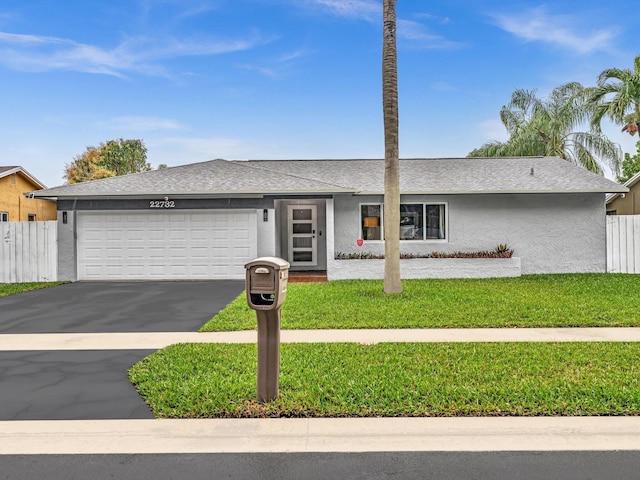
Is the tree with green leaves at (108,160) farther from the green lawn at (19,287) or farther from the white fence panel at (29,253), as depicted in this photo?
the green lawn at (19,287)

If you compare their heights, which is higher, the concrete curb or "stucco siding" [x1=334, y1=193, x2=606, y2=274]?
"stucco siding" [x1=334, y1=193, x2=606, y2=274]

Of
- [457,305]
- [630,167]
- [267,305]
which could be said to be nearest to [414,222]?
[457,305]

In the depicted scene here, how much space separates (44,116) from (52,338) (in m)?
29.0

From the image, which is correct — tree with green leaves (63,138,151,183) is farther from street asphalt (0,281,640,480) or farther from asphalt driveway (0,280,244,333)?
street asphalt (0,281,640,480)

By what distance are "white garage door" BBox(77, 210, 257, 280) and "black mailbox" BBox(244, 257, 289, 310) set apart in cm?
1145

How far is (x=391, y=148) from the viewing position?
39.5 feet

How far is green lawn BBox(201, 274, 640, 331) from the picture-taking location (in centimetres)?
849

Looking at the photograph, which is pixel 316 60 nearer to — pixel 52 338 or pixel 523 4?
pixel 523 4

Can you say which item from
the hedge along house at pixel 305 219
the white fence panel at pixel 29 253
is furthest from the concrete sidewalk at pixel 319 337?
the white fence panel at pixel 29 253

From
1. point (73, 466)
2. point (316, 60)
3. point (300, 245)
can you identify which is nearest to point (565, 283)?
point (300, 245)

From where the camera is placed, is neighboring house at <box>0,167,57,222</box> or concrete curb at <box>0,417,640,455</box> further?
neighboring house at <box>0,167,57,222</box>

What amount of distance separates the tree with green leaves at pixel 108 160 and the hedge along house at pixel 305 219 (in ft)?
113

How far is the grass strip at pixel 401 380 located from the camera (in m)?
4.47

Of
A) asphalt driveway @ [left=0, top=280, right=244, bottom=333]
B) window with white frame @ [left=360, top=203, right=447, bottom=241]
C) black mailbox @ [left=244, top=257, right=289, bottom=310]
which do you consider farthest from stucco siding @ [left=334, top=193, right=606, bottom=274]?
black mailbox @ [left=244, top=257, right=289, bottom=310]
